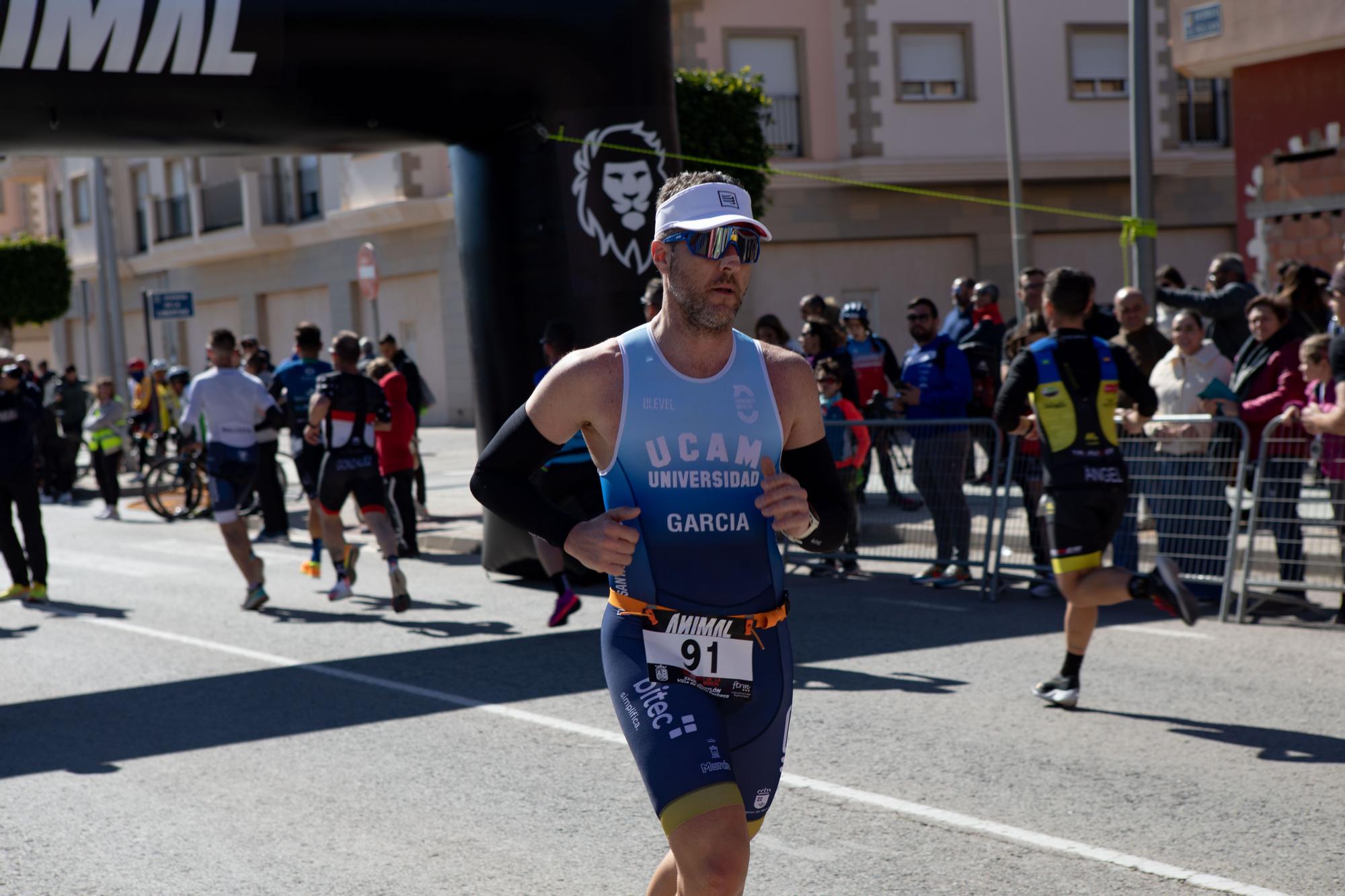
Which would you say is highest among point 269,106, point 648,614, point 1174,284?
point 269,106

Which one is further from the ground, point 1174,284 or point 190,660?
point 1174,284

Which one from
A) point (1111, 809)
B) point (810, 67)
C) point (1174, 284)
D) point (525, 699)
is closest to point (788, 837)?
point (1111, 809)

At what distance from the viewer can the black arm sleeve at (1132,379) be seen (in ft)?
23.1

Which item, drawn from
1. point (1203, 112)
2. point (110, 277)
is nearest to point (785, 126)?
point (1203, 112)

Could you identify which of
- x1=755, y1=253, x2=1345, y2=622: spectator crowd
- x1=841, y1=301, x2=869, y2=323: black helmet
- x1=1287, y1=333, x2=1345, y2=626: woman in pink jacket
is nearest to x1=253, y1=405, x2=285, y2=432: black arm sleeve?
x1=755, y1=253, x2=1345, y2=622: spectator crowd

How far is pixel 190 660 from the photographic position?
870cm

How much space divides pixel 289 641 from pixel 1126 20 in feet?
80.9

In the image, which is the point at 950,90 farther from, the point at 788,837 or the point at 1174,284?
the point at 788,837

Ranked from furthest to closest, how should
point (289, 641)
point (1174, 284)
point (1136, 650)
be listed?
point (1174, 284) → point (289, 641) → point (1136, 650)

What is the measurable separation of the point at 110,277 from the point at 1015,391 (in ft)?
72.0

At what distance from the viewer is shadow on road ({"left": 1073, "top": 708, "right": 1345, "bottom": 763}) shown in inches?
234

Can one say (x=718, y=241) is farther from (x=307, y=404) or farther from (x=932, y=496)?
(x=307, y=404)

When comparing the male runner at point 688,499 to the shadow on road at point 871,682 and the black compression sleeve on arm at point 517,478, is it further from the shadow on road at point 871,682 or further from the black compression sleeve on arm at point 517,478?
the shadow on road at point 871,682

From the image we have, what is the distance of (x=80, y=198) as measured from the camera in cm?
4616
